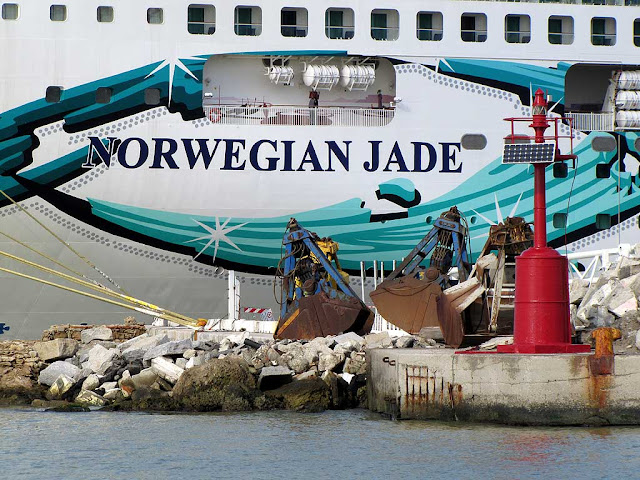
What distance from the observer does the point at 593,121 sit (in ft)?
78.5

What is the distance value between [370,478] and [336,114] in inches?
472

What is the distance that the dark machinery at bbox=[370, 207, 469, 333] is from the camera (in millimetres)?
17500

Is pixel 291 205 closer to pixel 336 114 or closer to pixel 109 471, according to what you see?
pixel 336 114

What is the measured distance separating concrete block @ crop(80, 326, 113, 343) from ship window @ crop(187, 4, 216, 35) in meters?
5.44

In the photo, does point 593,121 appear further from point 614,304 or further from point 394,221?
point 614,304

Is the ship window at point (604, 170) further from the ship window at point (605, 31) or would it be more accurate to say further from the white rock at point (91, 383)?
the white rock at point (91, 383)

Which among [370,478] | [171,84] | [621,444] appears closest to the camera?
[370,478]

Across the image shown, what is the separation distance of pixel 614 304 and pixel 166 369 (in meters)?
5.46

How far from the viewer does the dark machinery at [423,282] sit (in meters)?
17.5

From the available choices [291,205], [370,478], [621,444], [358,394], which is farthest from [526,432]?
[291,205]

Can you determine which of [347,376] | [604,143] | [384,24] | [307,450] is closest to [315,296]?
[347,376]

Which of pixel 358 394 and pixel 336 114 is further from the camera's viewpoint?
pixel 336 114

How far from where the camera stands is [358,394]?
15594mm

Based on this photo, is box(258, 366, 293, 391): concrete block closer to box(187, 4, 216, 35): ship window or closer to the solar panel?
the solar panel
